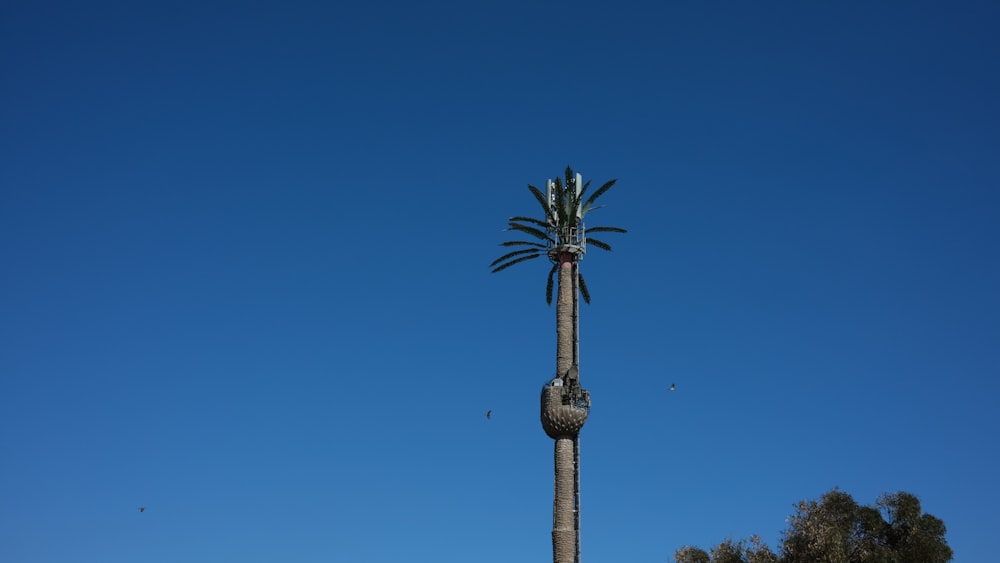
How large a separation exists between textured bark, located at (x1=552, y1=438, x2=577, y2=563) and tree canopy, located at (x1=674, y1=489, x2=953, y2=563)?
10622 mm

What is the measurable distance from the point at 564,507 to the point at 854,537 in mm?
19645

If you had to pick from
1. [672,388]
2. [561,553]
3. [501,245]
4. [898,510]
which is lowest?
[561,553]

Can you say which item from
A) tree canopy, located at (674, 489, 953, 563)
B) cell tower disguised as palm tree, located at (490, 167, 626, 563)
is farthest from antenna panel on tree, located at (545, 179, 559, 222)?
tree canopy, located at (674, 489, 953, 563)

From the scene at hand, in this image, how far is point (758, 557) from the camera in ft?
211

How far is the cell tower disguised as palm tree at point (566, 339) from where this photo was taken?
64062mm

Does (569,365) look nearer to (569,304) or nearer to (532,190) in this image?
(569,304)

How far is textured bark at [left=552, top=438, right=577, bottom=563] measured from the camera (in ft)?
207

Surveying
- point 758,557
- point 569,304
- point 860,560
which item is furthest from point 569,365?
point 860,560

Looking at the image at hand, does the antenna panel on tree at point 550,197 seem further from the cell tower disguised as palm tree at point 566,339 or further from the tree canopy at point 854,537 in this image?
the tree canopy at point 854,537

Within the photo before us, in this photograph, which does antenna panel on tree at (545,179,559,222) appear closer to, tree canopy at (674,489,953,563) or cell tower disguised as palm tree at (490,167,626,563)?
cell tower disguised as palm tree at (490,167,626,563)

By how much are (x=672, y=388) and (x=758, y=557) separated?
1188 cm

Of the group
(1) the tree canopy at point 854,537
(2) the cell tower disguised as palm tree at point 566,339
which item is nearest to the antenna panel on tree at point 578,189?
(2) the cell tower disguised as palm tree at point 566,339

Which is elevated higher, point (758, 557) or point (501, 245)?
point (501, 245)

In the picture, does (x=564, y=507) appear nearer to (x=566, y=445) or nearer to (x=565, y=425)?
(x=566, y=445)
